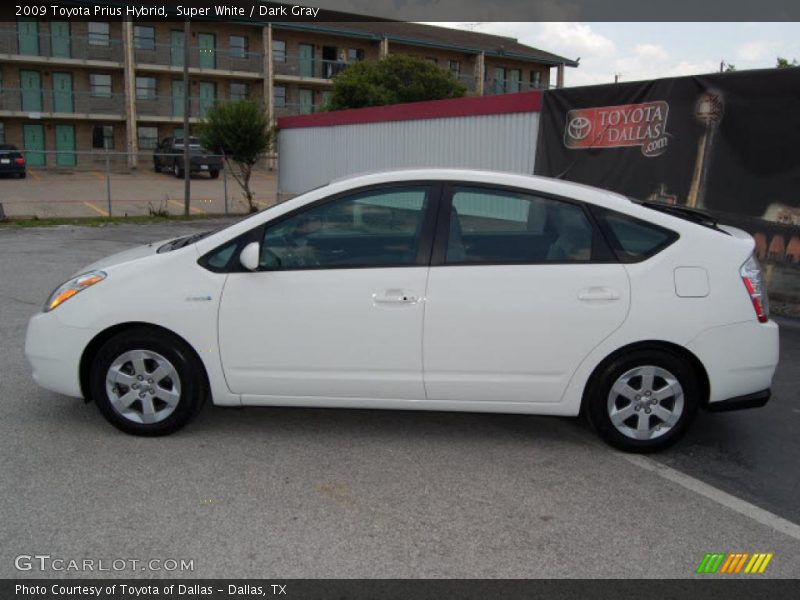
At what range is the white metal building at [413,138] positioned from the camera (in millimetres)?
12484

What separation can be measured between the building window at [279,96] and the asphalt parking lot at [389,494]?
139ft

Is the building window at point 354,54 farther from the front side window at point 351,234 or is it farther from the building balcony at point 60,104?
the front side window at point 351,234

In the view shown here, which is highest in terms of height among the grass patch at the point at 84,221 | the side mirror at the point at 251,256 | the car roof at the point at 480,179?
the car roof at the point at 480,179

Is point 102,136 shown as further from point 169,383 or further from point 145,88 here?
point 169,383

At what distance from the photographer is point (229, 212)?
24.7m

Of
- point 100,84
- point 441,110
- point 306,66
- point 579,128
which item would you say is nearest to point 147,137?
point 100,84

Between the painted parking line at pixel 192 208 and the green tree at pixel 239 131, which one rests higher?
the green tree at pixel 239 131

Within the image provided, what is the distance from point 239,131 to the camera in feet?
A: 76.9

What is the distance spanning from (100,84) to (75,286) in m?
41.4

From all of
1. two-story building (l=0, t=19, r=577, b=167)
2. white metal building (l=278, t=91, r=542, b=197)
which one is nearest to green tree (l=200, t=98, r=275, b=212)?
white metal building (l=278, t=91, r=542, b=197)

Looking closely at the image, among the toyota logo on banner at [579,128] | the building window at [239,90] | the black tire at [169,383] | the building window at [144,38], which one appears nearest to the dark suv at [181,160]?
the building window at [144,38]

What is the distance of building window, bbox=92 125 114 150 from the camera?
1656 inches

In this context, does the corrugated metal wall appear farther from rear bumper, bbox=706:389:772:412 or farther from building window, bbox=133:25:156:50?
building window, bbox=133:25:156:50
